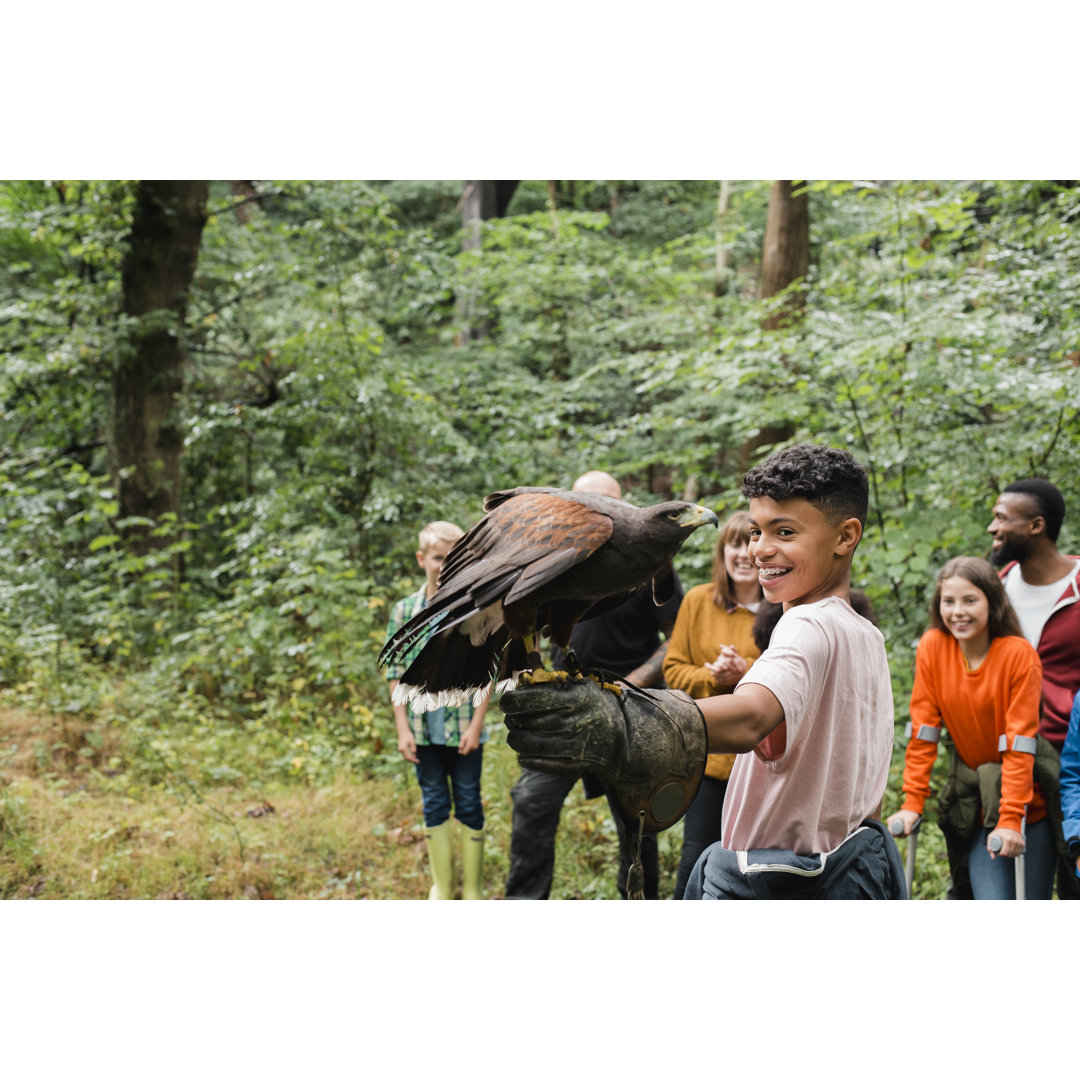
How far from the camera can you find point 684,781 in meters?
1.27

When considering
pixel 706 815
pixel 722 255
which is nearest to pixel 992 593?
pixel 706 815

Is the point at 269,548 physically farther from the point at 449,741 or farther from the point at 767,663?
the point at 767,663

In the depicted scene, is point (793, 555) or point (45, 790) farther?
point (45, 790)

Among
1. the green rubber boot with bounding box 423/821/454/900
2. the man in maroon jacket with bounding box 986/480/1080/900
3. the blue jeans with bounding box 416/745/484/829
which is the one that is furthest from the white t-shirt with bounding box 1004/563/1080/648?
the green rubber boot with bounding box 423/821/454/900

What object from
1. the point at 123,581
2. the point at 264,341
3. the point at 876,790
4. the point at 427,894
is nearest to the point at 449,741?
the point at 427,894

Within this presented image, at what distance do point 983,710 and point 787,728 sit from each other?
168cm

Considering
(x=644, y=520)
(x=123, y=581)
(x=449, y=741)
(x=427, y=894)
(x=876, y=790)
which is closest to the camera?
(x=644, y=520)

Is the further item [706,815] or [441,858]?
[441,858]

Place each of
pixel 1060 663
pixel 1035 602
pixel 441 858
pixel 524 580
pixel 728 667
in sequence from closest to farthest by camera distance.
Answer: pixel 524 580 → pixel 728 667 → pixel 1060 663 → pixel 1035 602 → pixel 441 858

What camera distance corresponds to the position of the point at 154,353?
7055mm

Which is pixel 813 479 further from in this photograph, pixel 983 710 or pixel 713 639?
pixel 983 710

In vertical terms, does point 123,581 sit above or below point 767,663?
below

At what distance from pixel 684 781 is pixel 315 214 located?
7.41 m

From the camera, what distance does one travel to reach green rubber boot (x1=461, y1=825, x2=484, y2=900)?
3.45 metres
